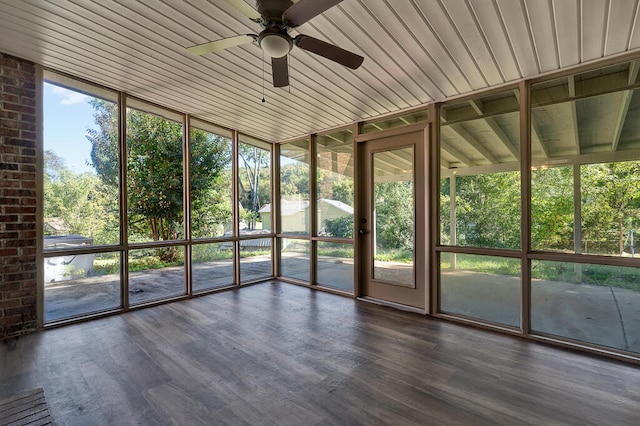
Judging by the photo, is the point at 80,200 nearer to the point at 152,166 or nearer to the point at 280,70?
the point at 152,166

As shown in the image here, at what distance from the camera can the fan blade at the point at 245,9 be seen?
70.4 inches

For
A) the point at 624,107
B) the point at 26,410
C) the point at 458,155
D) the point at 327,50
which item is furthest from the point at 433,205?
the point at 26,410

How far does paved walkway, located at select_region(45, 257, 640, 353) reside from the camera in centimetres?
279

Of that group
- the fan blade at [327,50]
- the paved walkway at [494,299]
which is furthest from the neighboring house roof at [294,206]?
the fan blade at [327,50]

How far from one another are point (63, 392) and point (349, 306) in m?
3.02

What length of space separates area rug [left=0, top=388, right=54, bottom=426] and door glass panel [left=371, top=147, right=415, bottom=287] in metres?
3.63

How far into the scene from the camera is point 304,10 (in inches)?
72.5

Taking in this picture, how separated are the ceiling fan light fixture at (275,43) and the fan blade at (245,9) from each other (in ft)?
0.38

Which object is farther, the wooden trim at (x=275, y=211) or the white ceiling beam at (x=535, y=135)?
the wooden trim at (x=275, y=211)

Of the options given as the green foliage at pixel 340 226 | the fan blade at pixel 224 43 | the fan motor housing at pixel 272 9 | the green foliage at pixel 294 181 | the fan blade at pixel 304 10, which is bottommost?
the green foliage at pixel 340 226

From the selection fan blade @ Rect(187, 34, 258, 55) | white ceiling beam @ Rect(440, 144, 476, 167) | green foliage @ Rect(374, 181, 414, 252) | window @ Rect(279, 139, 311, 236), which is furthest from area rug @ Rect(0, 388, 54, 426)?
white ceiling beam @ Rect(440, 144, 476, 167)

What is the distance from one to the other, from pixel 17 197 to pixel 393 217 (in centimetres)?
439

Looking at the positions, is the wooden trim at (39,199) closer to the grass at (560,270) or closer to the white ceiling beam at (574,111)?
the grass at (560,270)

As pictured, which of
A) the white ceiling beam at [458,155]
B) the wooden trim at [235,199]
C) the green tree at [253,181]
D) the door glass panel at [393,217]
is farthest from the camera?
the green tree at [253,181]
